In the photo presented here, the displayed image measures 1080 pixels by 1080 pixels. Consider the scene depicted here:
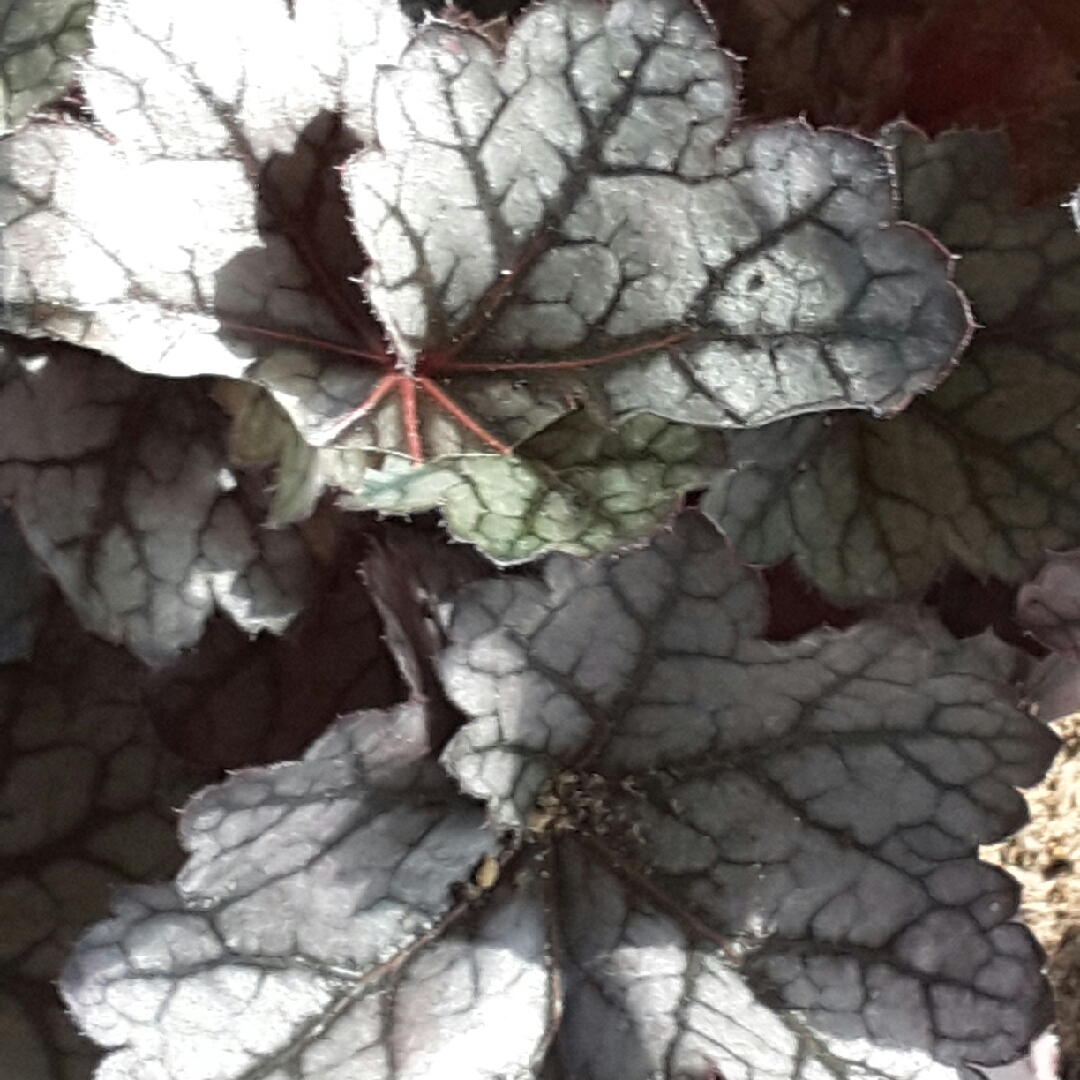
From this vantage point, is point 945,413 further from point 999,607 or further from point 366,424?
point 366,424

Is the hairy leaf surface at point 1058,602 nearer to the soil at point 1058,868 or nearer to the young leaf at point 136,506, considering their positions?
the soil at point 1058,868

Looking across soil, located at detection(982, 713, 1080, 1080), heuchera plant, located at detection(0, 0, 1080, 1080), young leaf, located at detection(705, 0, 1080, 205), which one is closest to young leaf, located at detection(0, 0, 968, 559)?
heuchera plant, located at detection(0, 0, 1080, 1080)

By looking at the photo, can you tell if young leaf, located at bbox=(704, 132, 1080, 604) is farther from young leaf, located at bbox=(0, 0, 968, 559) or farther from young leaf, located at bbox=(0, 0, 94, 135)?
young leaf, located at bbox=(0, 0, 94, 135)

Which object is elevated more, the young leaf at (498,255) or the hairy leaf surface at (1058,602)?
the young leaf at (498,255)

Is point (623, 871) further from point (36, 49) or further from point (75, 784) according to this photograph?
point (36, 49)

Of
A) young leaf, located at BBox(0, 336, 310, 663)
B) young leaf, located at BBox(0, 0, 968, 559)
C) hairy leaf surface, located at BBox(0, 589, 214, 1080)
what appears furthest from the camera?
hairy leaf surface, located at BBox(0, 589, 214, 1080)

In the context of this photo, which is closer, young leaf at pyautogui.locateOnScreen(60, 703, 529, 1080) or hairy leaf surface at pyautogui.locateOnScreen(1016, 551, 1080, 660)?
young leaf at pyautogui.locateOnScreen(60, 703, 529, 1080)

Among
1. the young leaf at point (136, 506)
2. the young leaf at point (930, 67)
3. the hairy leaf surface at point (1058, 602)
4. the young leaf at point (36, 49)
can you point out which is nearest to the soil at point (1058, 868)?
the hairy leaf surface at point (1058, 602)

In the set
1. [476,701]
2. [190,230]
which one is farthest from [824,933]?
[190,230]
